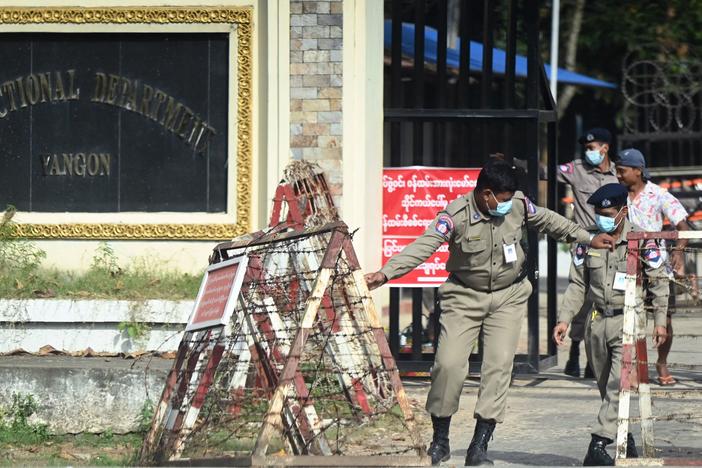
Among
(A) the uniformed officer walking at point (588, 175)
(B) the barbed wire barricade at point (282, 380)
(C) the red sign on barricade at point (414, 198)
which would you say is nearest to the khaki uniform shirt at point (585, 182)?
(A) the uniformed officer walking at point (588, 175)

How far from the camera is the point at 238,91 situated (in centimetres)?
1081

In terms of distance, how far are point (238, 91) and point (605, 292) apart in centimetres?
425

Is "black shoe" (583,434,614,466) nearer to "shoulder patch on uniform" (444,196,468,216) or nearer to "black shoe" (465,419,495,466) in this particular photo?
"black shoe" (465,419,495,466)

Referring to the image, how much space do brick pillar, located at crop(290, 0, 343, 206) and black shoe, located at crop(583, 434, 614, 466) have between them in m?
3.75

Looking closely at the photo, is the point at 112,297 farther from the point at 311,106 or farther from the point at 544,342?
the point at 544,342

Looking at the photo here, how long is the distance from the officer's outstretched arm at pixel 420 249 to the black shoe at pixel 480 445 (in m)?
0.92

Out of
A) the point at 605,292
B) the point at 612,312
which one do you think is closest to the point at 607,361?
the point at 612,312

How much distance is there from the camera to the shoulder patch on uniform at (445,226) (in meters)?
7.48

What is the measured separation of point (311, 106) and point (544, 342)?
434 cm

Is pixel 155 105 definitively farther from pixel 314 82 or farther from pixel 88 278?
pixel 88 278

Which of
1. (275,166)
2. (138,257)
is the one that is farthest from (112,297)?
(275,166)

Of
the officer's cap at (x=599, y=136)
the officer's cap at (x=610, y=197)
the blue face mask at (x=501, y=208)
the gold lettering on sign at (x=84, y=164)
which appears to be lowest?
the blue face mask at (x=501, y=208)

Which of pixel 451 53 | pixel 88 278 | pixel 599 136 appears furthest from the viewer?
pixel 451 53

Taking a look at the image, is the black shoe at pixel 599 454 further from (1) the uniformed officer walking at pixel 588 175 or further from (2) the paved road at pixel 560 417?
(1) the uniformed officer walking at pixel 588 175
